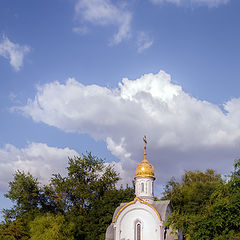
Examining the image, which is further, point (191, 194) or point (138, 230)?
point (191, 194)

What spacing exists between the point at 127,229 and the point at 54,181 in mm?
15958

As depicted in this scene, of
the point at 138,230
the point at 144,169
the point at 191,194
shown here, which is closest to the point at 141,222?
the point at 138,230

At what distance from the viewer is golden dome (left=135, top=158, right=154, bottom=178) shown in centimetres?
3378

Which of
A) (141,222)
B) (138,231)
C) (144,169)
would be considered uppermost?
(144,169)

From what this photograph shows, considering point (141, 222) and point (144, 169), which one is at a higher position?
point (144, 169)

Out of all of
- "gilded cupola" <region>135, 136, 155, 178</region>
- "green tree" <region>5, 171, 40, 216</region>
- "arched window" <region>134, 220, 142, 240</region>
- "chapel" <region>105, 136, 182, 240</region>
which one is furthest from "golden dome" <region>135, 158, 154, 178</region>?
"green tree" <region>5, 171, 40, 216</region>

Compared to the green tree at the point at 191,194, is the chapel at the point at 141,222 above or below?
below

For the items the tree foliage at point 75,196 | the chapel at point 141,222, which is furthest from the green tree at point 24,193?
the chapel at point 141,222

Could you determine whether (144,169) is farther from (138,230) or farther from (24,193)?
(24,193)

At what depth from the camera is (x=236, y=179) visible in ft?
72.2

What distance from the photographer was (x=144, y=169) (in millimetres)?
33969

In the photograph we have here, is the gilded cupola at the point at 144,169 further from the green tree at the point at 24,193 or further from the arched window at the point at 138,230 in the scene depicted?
the green tree at the point at 24,193

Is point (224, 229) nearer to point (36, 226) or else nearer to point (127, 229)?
point (127, 229)

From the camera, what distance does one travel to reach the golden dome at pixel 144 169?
33.8 m
